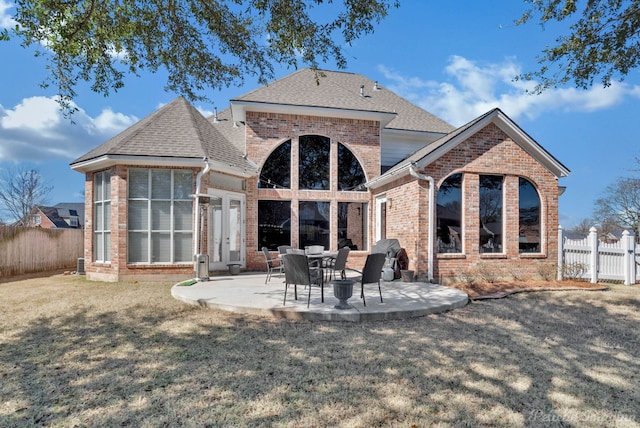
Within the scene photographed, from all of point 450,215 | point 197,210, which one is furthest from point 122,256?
point 450,215

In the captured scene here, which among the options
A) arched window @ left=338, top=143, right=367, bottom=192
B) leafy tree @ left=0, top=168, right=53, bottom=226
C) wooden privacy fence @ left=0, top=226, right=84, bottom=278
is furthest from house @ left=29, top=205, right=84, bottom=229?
arched window @ left=338, top=143, right=367, bottom=192

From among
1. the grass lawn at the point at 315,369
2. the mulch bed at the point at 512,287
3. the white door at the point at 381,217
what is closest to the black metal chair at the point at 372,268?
the grass lawn at the point at 315,369

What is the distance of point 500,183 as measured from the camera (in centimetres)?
1008

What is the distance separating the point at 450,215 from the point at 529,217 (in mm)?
2537

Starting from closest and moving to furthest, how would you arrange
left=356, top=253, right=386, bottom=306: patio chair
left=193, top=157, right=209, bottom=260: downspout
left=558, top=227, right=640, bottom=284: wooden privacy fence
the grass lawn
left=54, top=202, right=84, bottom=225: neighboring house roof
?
the grass lawn
left=356, top=253, right=386, bottom=306: patio chair
left=193, top=157, right=209, bottom=260: downspout
left=558, top=227, right=640, bottom=284: wooden privacy fence
left=54, top=202, right=84, bottom=225: neighboring house roof

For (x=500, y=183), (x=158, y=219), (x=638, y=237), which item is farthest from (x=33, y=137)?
(x=638, y=237)

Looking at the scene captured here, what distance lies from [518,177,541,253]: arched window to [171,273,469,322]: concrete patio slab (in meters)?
3.52

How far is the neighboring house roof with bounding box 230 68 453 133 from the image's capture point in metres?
12.1

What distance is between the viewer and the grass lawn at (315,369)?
2.96 meters

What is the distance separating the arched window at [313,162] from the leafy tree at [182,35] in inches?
172

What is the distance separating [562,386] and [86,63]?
1018cm

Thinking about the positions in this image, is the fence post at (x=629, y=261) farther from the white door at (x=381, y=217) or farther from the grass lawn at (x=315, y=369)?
the white door at (x=381, y=217)

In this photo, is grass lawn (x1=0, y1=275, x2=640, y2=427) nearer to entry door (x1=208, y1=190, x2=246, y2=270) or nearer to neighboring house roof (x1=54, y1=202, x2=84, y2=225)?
entry door (x1=208, y1=190, x2=246, y2=270)

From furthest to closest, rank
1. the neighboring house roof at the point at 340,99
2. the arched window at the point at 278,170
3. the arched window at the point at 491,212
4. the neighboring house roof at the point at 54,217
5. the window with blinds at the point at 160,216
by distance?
1. the neighboring house roof at the point at 54,217
2. the arched window at the point at 278,170
3. the neighboring house roof at the point at 340,99
4. the window with blinds at the point at 160,216
5. the arched window at the point at 491,212
